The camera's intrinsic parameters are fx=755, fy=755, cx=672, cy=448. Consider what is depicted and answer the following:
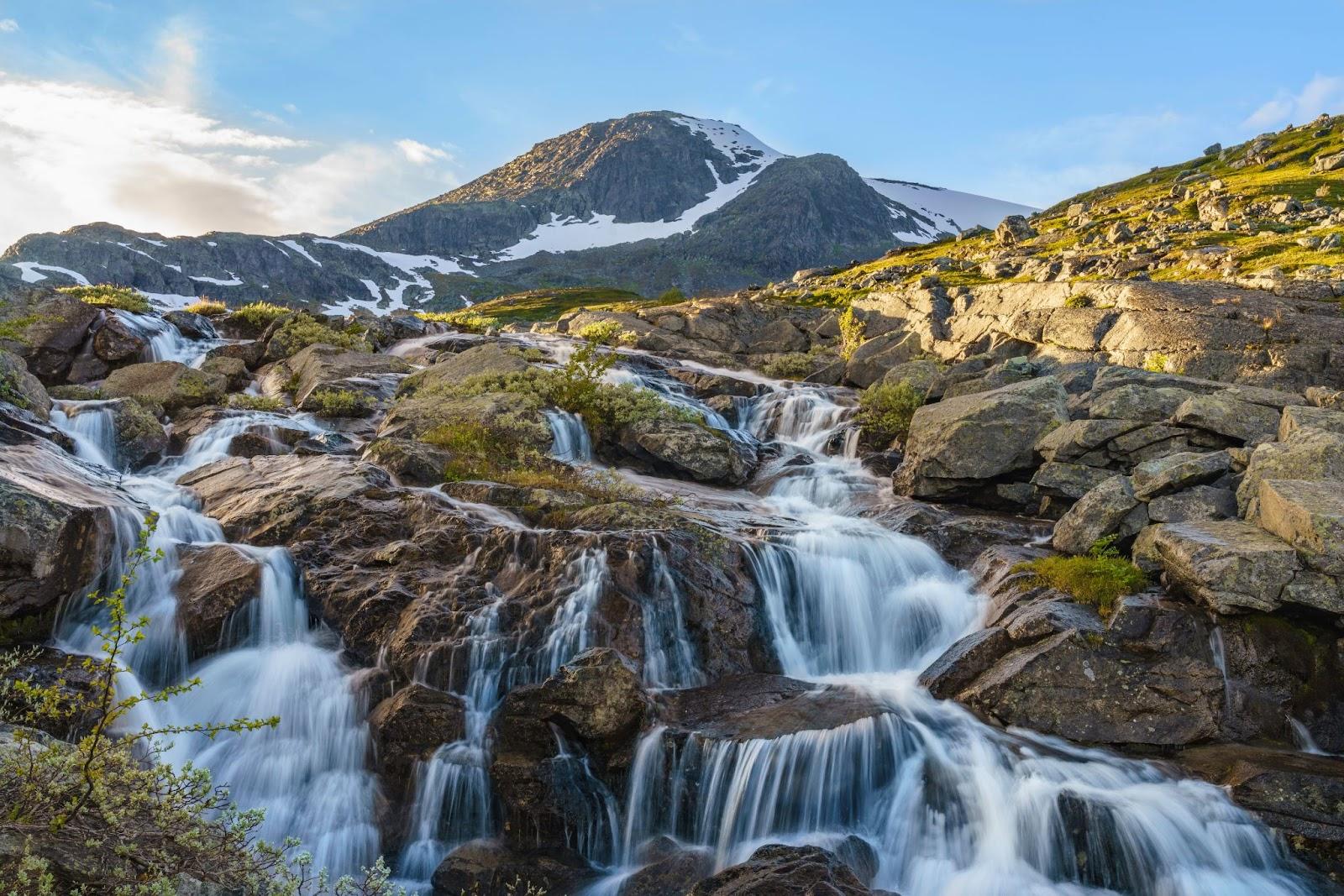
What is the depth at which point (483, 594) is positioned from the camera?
37.8 feet

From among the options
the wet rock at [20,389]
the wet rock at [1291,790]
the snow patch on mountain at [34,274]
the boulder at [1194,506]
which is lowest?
the wet rock at [1291,790]

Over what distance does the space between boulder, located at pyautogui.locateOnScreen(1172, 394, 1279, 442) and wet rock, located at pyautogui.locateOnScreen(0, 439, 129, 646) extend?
1906 centimetres

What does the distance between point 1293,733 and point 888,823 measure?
530 cm

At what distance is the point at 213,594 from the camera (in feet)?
36.6

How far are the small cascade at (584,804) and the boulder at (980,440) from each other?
37.2 ft

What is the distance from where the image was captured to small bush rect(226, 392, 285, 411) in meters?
21.0

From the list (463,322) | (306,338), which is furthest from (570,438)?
(463,322)

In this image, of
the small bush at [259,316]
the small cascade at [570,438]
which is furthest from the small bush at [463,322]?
the small cascade at [570,438]

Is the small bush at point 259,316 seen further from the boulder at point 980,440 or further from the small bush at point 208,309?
the boulder at point 980,440

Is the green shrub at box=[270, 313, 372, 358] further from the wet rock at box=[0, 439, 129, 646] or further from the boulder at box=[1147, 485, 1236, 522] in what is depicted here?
the boulder at box=[1147, 485, 1236, 522]

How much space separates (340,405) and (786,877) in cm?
1797

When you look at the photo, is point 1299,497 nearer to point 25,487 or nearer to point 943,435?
point 943,435

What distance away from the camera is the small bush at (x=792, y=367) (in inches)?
1332

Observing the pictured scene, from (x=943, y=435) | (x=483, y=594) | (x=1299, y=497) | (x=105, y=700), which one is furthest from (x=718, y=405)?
(x=105, y=700)
